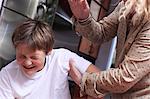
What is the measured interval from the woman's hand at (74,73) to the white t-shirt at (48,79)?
25 mm

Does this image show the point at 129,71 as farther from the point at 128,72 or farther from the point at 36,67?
the point at 36,67

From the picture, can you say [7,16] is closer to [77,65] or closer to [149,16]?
[77,65]

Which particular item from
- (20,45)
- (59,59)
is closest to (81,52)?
(59,59)

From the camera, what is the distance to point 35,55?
66.4 inches

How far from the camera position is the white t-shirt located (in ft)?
5.74

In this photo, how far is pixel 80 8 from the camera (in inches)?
70.9

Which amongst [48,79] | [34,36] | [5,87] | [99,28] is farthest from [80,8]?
[5,87]

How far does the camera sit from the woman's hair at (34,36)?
5.41 ft

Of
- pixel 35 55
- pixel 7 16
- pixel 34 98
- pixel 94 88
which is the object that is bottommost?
pixel 34 98

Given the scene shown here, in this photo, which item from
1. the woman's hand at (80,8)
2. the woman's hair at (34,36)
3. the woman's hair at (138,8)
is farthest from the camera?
the woman's hand at (80,8)

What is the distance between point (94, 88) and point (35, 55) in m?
0.31

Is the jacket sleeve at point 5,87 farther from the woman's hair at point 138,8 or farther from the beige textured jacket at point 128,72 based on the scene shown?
the woman's hair at point 138,8

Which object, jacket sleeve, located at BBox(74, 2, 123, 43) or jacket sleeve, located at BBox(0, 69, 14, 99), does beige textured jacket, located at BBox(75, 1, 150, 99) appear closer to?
jacket sleeve, located at BBox(74, 2, 123, 43)

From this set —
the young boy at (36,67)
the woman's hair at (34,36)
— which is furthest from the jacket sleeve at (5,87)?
the woman's hair at (34,36)
